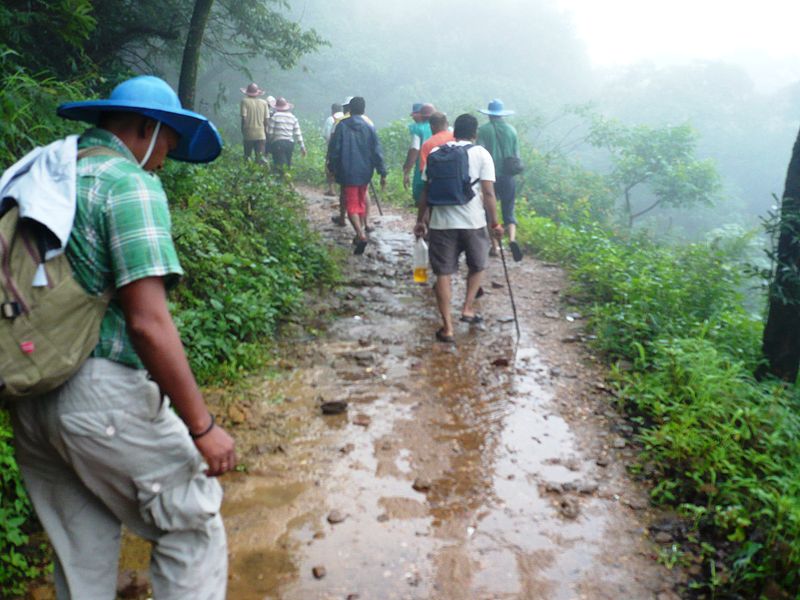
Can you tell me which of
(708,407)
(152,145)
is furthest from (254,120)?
(152,145)

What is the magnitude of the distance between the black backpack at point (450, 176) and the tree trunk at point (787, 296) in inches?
99.8

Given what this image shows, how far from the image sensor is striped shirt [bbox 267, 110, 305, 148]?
488 inches

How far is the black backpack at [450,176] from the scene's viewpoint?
573 cm

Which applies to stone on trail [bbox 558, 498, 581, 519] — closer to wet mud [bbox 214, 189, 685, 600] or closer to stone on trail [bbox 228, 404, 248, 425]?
wet mud [bbox 214, 189, 685, 600]

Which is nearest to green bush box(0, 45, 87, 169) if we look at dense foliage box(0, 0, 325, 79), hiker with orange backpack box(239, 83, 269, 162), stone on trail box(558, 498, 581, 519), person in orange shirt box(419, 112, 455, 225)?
dense foliage box(0, 0, 325, 79)

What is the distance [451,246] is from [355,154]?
118 inches

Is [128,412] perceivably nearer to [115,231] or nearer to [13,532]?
Answer: [115,231]

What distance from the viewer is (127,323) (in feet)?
5.60

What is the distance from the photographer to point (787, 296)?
4.77 metres

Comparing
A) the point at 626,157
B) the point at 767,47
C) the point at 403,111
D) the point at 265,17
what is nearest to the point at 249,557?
the point at 265,17

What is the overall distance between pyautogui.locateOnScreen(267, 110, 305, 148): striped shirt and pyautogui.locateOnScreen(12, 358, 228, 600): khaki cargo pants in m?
11.2

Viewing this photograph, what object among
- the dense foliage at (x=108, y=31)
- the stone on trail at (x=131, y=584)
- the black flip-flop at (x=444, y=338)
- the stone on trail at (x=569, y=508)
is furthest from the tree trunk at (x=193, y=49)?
the stone on trail at (x=569, y=508)

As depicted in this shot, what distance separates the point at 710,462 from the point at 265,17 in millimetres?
11529

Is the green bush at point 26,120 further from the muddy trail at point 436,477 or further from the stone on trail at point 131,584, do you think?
the stone on trail at point 131,584
